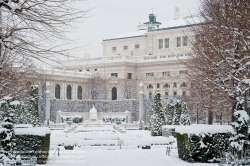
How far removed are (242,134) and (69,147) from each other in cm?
1141

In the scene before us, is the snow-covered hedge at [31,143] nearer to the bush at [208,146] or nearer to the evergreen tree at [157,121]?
the bush at [208,146]

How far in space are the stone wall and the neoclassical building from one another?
11932 mm

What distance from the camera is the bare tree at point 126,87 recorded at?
74.1 m

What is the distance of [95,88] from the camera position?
71562mm

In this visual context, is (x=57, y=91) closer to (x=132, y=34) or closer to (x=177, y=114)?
(x=132, y=34)

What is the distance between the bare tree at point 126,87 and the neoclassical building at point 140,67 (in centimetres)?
31

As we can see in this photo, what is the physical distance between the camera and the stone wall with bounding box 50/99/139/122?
51572 mm

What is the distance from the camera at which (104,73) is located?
78062 millimetres

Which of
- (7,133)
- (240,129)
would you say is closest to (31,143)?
(7,133)

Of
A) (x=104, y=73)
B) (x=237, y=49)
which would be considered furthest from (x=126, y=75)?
(x=237, y=49)

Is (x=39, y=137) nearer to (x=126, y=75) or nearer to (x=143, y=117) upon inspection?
(x=143, y=117)

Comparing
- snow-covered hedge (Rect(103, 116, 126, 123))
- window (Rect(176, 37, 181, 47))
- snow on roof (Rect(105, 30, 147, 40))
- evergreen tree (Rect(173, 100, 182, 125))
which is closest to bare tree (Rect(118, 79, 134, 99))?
window (Rect(176, 37, 181, 47))

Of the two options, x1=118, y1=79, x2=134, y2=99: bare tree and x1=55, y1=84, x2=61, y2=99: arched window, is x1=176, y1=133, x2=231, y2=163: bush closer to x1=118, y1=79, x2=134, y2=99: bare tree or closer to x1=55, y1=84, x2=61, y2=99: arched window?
x1=55, y1=84, x2=61, y2=99: arched window

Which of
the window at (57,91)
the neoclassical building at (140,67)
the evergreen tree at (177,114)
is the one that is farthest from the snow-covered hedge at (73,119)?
the evergreen tree at (177,114)
